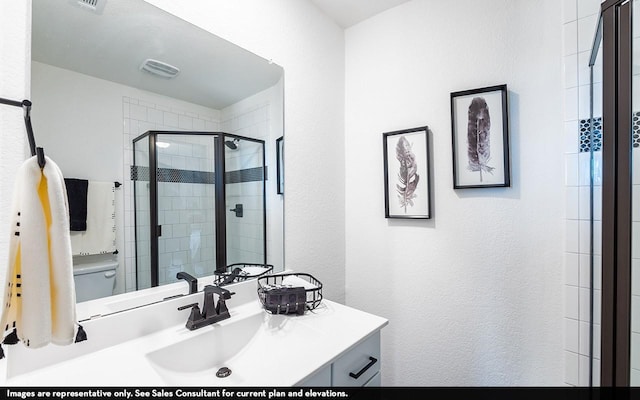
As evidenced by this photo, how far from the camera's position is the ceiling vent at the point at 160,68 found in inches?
39.1

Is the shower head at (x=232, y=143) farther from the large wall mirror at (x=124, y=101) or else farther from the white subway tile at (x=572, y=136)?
the white subway tile at (x=572, y=136)

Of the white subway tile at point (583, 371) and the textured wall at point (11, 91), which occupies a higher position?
the textured wall at point (11, 91)

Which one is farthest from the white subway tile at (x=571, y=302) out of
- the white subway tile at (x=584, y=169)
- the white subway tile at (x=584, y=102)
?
the white subway tile at (x=584, y=102)

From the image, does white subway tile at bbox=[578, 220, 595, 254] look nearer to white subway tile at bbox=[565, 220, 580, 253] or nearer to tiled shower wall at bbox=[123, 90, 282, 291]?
white subway tile at bbox=[565, 220, 580, 253]

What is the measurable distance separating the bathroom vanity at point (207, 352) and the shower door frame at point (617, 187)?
2.31ft

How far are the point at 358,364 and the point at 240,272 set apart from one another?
598mm

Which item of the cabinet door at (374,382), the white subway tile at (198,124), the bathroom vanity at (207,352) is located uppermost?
the white subway tile at (198,124)

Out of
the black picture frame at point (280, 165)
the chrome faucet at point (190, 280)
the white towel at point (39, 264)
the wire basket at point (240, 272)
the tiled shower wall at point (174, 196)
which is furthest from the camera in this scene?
the black picture frame at point (280, 165)

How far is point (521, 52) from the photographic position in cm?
126

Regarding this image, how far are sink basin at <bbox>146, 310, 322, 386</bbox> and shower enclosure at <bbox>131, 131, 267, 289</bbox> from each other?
243mm

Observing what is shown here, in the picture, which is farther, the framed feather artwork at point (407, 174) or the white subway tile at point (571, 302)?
the framed feather artwork at point (407, 174)

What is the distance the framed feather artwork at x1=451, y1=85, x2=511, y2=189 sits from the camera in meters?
1.29

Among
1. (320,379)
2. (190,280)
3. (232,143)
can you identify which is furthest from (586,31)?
(190,280)

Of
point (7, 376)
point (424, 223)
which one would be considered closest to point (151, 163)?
point (7, 376)
